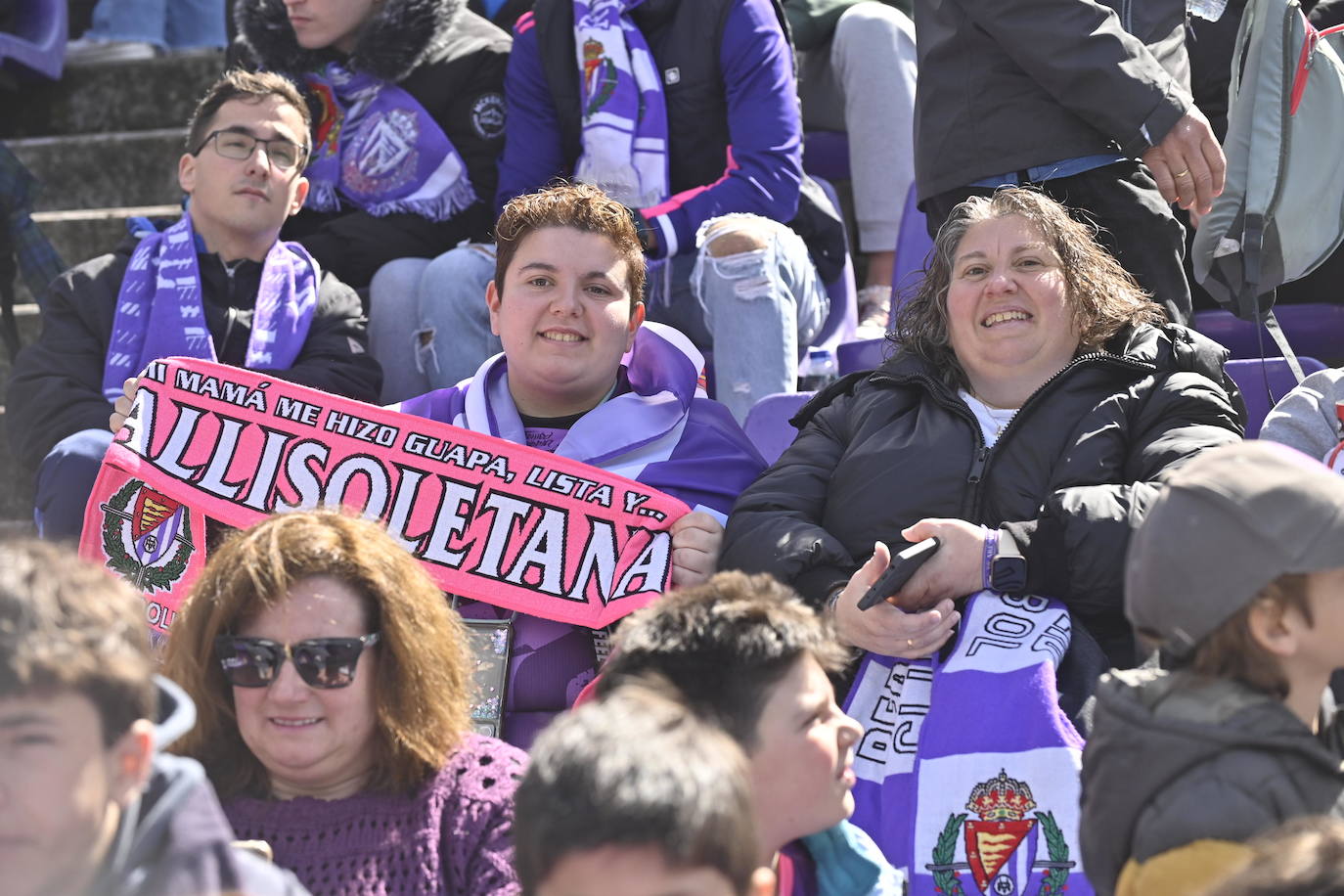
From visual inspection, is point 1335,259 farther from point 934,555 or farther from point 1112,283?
point 934,555

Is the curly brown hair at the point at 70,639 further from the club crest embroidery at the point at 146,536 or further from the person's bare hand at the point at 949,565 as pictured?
the club crest embroidery at the point at 146,536

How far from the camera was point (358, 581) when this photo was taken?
243cm

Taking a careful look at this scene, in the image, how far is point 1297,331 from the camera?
4266 mm

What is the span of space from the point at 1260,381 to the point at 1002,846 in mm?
1682

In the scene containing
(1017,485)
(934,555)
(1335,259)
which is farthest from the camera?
(1335,259)

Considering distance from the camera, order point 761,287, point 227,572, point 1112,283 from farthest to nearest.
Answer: point 761,287 < point 1112,283 < point 227,572

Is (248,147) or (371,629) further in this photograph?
(248,147)

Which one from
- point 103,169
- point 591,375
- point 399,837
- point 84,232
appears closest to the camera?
point 399,837

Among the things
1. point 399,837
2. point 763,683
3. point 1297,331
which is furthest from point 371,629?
point 1297,331

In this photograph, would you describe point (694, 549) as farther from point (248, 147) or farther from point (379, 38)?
point (379, 38)

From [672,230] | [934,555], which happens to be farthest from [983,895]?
[672,230]

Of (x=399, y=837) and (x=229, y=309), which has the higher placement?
(x=229, y=309)

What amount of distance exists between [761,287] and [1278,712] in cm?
229

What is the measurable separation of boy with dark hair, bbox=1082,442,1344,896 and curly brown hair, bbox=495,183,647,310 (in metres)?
1.75
